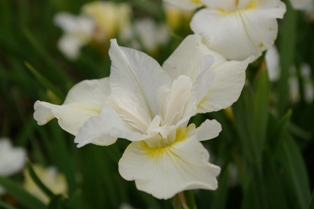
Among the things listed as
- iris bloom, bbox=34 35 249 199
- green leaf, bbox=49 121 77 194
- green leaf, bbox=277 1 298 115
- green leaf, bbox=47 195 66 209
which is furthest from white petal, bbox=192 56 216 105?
green leaf, bbox=277 1 298 115

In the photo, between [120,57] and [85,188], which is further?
[85,188]

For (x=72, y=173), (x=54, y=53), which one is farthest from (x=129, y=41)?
(x=72, y=173)

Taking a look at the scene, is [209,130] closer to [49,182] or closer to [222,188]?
[222,188]

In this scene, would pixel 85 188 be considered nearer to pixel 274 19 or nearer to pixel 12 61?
pixel 274 19

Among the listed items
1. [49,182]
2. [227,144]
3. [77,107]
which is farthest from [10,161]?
[77,107]

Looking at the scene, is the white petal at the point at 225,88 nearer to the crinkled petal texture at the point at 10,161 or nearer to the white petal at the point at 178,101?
the white petal at the point at 178,101

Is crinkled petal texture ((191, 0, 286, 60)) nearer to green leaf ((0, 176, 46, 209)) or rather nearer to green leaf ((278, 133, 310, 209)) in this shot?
green leaf ((278, 133, 310, 209))

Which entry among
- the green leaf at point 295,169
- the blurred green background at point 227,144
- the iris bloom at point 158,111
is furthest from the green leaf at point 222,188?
the iris bloom at point 158,111
